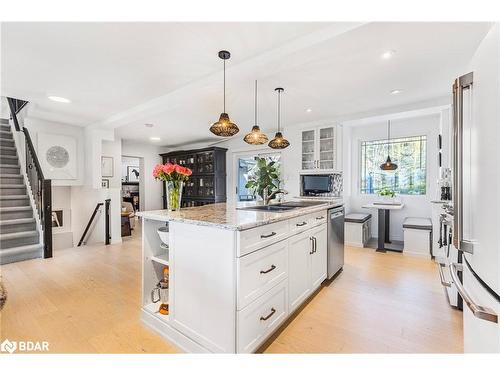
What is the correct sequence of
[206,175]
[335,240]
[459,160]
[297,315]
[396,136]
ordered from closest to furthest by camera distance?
[459,160], [297,315], [335,240], [396,136], [206,175]

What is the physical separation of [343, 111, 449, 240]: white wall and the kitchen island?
3482mm

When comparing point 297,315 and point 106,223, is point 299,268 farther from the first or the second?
point 106,223

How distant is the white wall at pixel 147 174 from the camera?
23.5 feet

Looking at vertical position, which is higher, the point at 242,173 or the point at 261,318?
the point at 242,173

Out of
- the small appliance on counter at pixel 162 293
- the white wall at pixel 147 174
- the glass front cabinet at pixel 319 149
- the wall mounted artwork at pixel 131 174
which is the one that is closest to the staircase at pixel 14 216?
the white wall at pixel 147 174

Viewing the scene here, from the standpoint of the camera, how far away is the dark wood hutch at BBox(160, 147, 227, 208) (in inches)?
259

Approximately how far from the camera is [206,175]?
672 centimetres

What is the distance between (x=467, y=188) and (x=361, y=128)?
4.60 metres

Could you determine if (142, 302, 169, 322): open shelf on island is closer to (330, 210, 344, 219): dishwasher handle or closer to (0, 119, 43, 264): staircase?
(330, 210, 344, 219): dishwasher handle

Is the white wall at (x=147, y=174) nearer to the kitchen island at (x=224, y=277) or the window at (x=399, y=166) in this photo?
the kitchen island at (x=224, y=277)

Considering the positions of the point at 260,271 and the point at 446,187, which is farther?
the point at 446,187

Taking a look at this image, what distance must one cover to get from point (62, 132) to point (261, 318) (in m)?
5.17

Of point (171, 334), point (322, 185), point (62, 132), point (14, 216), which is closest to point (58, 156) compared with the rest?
point (62, 132)
